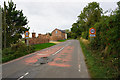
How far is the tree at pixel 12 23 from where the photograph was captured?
57.3 ft

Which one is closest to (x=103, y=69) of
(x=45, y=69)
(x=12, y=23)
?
(x=45, y=69)

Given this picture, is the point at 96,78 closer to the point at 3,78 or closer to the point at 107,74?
the point at 107,74

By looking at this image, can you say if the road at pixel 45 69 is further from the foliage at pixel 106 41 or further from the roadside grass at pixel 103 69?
the foliage at pixel 106 41

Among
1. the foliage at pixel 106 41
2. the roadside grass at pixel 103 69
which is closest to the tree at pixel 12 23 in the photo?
the foliage at pixel 106 41

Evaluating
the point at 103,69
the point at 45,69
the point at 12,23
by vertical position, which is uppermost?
the point at 12,23

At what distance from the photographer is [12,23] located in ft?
63.1

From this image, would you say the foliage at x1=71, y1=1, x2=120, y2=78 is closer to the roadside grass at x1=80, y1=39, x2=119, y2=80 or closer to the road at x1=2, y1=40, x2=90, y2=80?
A: the roadside grass at x1=80, y1=39, x2=119, y2=80

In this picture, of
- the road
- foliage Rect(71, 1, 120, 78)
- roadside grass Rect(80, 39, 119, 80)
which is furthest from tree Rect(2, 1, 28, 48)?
roadside grass Rect(80, 39, 119, 80)

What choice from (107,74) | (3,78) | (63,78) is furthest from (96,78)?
(3,78)

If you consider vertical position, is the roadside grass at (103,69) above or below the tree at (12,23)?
below

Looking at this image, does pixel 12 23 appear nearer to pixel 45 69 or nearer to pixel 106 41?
pixel 45 69

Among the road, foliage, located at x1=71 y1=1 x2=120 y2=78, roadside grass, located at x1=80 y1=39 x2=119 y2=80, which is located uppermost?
foliage, located at x1=71 y1=1 x2=120 y2=78

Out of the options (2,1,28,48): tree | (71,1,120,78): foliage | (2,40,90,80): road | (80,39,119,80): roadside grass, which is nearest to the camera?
(80,39,119,80): roadside grass

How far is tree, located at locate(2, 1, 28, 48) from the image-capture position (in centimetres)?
1746
